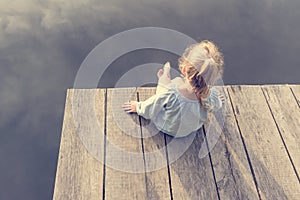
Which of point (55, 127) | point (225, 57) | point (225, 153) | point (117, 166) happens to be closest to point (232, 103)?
point (225, 153)

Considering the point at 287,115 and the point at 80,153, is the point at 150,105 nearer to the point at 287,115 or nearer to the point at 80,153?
the point at 80,153

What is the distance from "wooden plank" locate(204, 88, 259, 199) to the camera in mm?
1857

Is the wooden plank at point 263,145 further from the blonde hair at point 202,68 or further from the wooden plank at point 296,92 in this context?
the blonde hair at point 202,68

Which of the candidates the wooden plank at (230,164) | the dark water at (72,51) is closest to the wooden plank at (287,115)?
the wooden plank at (230,164)

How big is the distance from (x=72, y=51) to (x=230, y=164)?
159 centimetres

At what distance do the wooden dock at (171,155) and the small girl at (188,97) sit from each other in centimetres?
7

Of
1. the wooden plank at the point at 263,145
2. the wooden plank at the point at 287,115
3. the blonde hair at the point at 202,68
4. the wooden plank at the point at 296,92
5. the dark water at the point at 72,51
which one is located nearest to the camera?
the blonde hair at the point at 202,68

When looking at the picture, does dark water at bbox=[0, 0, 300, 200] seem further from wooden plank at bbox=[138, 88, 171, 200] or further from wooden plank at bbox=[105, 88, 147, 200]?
wooden plank at bbox=[138, 88, 171, 200]

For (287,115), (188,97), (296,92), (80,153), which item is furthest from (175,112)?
(296,92)

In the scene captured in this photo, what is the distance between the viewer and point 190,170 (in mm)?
1900

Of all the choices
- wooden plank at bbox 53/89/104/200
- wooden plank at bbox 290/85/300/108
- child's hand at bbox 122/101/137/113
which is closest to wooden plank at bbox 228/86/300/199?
wooden plank at bbox 290/85/300/108

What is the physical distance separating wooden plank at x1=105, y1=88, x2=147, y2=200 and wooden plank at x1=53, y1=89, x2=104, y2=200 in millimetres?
42

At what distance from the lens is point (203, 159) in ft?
6.40

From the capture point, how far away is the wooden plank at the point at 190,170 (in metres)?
1.83
